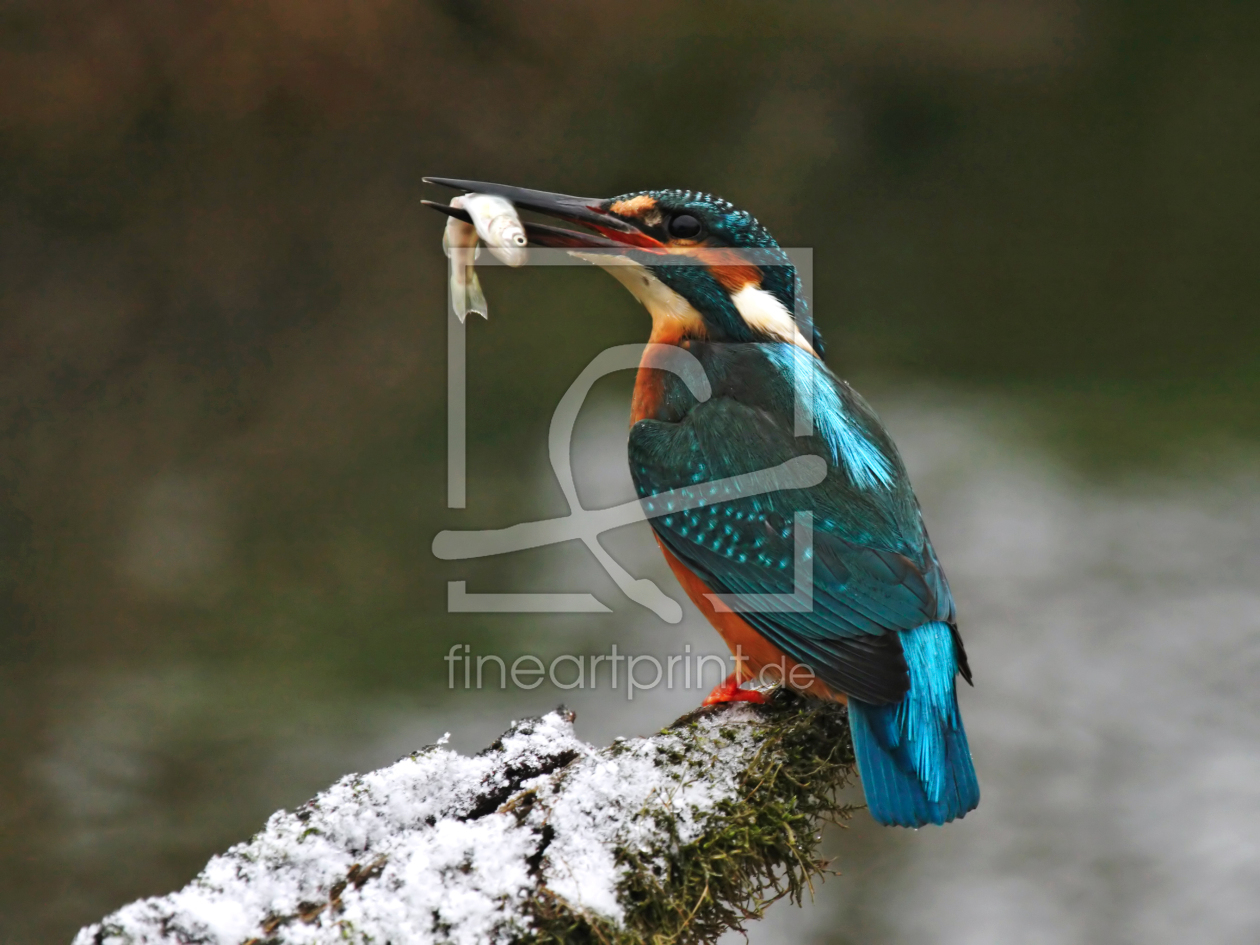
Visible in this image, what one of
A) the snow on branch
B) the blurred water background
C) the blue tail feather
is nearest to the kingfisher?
the blue tail feather

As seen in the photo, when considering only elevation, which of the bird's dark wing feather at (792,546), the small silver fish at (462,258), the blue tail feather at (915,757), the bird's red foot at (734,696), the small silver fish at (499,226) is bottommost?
the blue tail feather at (915,757)

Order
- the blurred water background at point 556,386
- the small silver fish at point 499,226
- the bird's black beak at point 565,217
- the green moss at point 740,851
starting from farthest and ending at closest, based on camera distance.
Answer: the blurred water background at point 556,386
the bird's black beak at point 565,217
the small silver fish at point 499,226
the green moss at point 740,851

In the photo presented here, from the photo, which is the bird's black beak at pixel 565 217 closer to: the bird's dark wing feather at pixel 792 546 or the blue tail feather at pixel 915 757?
the bird's dark wing feather at pixel 792 546

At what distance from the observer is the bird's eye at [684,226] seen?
2299 mm

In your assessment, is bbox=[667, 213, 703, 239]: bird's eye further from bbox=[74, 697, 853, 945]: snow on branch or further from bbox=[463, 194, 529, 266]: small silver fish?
bbox=[74, 697, 853, 945]: snow on branch

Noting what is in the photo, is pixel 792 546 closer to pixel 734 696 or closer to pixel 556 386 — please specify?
pixel 734 696

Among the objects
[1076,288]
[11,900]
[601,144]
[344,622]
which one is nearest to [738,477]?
[344,622]

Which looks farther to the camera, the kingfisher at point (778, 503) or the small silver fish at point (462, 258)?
the small silver fish at point (462, 258)

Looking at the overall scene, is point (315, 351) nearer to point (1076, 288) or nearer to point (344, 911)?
point (1076, 288)

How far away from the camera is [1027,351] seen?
514 centimetres

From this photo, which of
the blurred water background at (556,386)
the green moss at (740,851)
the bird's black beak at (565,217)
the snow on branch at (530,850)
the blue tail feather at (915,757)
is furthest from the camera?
the blurred water background at (556,386)

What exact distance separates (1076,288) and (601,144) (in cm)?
234

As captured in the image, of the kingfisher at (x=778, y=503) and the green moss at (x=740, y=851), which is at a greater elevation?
the kingfisher at (x=778, y=503)

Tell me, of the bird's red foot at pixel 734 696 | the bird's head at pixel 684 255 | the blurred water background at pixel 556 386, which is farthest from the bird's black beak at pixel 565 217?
the blurred water background at pixel 556 386
